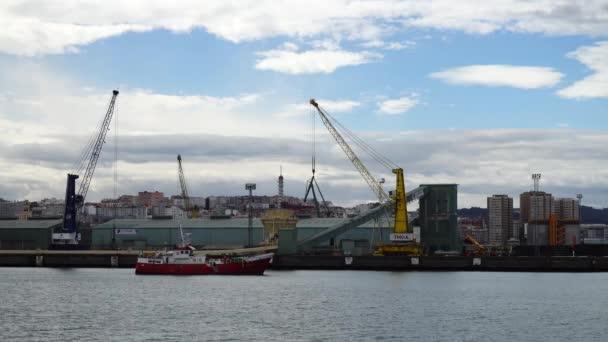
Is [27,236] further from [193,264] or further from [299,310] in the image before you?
[299,310]

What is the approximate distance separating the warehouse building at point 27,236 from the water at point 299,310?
74680mm

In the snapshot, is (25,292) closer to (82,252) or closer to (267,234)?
(82,252)

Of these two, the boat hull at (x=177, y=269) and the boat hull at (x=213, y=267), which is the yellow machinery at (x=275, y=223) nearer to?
the boat hull at (x=213, y=267)

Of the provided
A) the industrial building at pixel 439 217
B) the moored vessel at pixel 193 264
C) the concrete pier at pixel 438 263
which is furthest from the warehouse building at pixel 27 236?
the industrial building at pixel 439 217

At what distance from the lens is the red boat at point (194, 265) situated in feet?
421

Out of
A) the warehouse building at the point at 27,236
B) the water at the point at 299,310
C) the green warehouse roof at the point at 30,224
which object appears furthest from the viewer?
the green warehouse roof at the point at 30,224

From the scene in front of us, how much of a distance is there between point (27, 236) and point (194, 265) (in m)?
76.9

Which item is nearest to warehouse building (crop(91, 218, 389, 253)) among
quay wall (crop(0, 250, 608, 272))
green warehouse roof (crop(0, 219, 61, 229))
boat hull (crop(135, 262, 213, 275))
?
green warehouse roof (crop(0, 219, 61, 229))

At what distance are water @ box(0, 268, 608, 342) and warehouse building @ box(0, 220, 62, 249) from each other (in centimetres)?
7468

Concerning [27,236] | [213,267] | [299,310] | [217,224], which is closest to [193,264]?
[213,267]

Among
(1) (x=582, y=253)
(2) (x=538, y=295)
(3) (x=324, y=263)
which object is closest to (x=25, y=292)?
(2) (x=538, y=295)

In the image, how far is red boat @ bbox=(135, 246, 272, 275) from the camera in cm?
12838

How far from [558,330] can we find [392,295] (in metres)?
29.8

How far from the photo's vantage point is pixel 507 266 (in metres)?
156
